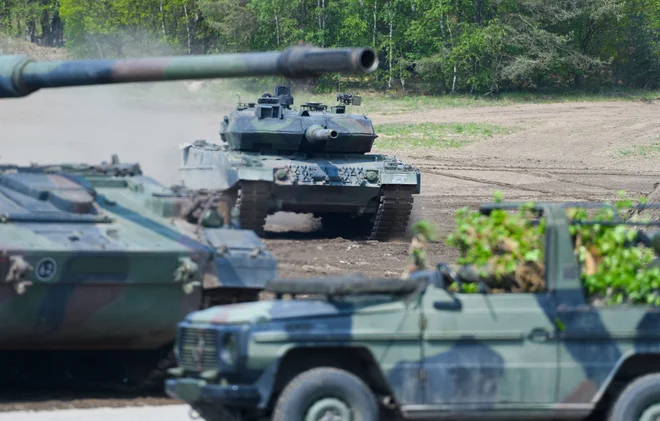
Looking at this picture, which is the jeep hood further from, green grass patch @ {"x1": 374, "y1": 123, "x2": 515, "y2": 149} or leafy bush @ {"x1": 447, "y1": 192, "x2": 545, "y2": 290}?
green grass patch @ {"x1": 374, "y1": 123, "x2": 515, "y2": 149}

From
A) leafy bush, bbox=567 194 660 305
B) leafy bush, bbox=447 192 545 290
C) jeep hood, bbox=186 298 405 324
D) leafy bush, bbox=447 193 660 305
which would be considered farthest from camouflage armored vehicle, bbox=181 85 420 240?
jeep hood, bbox=186 298 405 324

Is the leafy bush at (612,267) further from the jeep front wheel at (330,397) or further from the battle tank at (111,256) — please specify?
the battle tank at (111,256)

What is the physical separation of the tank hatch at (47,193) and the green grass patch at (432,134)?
22856 mm

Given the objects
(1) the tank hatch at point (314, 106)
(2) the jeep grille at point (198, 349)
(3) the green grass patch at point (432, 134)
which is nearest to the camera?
(2) the jeep grille at point (198, 349)

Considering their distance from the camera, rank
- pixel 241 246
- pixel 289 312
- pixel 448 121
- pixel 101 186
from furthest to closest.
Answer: pixel 448 121 → pixel 101 186 → pixel 241 246 → pixel 289 312

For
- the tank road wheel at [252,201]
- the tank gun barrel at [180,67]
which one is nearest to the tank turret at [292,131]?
the tank road wheel at [252,201]

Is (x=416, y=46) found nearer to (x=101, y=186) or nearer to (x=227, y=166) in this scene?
(x=227, y=166)

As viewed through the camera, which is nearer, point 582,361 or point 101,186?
point 582,361

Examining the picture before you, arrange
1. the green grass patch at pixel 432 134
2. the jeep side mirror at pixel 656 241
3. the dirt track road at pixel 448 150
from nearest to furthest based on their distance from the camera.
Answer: the jeep side mirror at pixel 656 241 < the dirt track road at pixel 448 150 < the green grass patch at pixel 432 134

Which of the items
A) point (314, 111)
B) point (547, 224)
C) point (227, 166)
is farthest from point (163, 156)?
point (547, 224)

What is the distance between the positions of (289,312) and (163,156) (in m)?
20.7

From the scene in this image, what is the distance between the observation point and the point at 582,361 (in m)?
7.90

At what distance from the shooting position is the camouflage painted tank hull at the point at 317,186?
18.6 m

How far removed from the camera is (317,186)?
1886 cm
